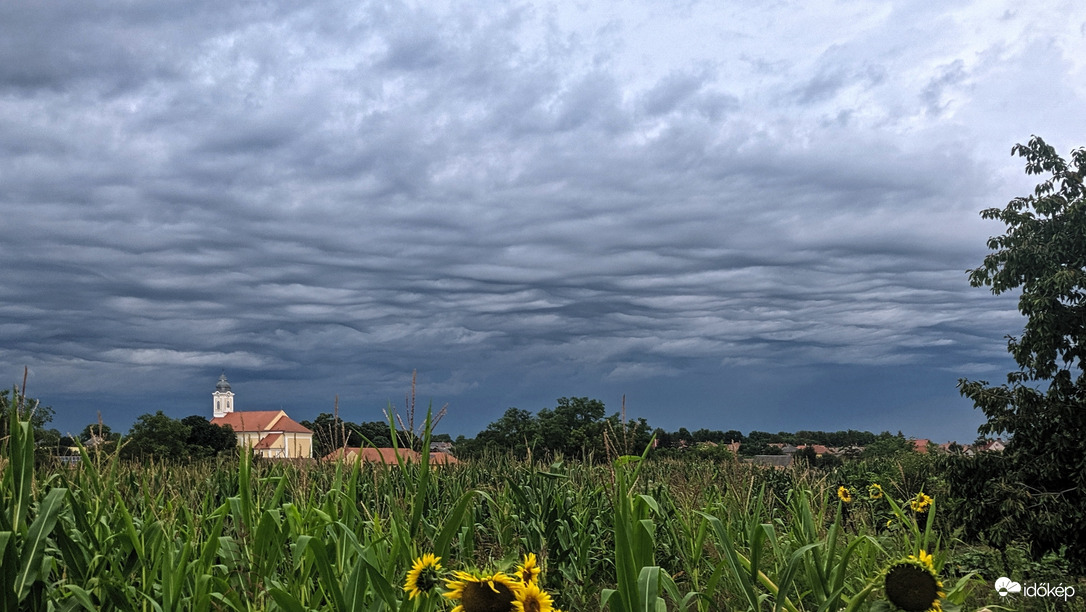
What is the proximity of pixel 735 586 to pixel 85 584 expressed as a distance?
3.11 metres

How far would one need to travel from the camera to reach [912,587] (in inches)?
106

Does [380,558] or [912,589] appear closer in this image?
[912,589]

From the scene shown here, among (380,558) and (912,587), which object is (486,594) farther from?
(912,587)

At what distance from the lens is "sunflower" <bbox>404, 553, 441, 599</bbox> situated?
8.23ft

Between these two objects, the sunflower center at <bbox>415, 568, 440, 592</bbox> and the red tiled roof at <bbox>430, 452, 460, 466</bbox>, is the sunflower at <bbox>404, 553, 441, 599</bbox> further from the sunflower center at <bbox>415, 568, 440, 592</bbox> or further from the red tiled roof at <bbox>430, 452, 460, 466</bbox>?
the red tiled roof at <bbox>430, 452, 460, 466</bbox>

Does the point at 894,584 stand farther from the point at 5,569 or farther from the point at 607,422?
the point at 5,569

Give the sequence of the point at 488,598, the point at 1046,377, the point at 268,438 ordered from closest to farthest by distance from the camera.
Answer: the point at 488,598 < the point at 268,438 < the point at 1046,377

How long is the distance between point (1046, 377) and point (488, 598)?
1726cm

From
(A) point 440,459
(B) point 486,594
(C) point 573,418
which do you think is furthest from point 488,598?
(C) point 573,418

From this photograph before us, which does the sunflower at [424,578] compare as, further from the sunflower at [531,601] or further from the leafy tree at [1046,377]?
the leafy tree at [1046,377]

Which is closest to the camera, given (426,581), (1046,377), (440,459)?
(426,581)

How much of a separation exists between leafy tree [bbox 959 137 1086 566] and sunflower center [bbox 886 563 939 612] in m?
13.0

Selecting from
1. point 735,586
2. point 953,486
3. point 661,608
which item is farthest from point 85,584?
point 953,486

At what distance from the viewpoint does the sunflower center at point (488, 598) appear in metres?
2.24
